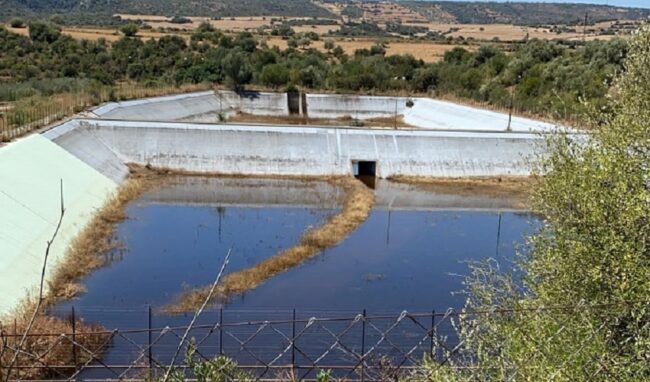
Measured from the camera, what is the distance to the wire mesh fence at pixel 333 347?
350 inches

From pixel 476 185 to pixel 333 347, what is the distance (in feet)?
71.6

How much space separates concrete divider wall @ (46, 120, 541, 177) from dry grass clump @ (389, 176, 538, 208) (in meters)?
0.46

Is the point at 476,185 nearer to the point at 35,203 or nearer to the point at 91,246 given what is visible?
the point at 91,246

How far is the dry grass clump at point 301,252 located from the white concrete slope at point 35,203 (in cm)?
431

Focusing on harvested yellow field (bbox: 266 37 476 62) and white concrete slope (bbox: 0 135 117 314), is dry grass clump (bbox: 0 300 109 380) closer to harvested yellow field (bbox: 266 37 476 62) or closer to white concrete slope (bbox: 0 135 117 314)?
white concrete slope (bbox: 0 135 117 314)

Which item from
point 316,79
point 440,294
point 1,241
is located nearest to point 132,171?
point 1,241

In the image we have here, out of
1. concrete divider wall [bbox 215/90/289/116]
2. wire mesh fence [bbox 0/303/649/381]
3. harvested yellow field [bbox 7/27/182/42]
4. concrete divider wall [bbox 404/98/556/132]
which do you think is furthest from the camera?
harvested yellow field [bbox 7/27/182/42]

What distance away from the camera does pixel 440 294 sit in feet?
A: 69.4

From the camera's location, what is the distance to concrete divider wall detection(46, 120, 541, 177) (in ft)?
120

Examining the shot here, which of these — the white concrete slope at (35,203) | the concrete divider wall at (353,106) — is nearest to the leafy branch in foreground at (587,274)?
the white concrete slope at (35,203)

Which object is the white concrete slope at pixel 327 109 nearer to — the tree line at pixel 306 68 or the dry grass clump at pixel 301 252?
the tree line at pixel 306 68

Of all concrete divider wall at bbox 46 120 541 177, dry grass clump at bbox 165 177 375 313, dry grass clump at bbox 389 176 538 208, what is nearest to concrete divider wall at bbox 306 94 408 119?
concrete divider wall at bbox 46 120 541 177

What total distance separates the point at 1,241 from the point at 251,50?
1927 inches

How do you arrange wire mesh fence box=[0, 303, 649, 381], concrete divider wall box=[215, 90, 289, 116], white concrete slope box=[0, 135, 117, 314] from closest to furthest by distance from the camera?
1. wire mesh fence box=[0, 303, 649, 381]
2. white concrete slope box=[0, 135, 117, 314]
3. concrete divider wall box=[215, 90, 289, 116]
